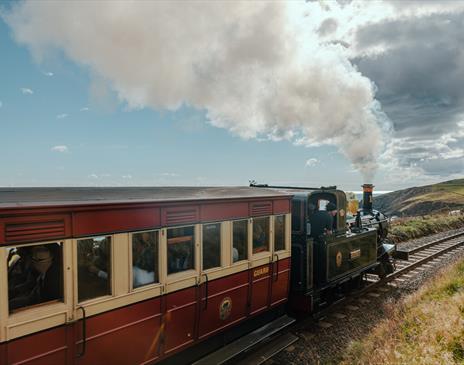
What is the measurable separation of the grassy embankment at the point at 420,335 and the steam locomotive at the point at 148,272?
1.70 m

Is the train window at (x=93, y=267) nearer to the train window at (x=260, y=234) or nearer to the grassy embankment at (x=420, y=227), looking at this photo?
the train window at (x=260, y=234)

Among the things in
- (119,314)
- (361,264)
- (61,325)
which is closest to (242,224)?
(119,314)

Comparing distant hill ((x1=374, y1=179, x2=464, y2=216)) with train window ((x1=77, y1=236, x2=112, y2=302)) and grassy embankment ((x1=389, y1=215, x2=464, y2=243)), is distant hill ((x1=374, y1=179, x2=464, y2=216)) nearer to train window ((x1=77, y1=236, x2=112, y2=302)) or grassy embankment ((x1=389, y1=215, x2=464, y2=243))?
grassy embankment ((x1=389, y1=215, x2=464, y2=243))

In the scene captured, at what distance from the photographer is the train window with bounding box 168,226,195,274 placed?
546 centimetres

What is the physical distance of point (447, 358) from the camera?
494 centimetres

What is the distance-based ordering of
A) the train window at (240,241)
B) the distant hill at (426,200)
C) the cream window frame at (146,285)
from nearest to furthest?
1. the cream window frame at (146,285)
2. the train window at (240,241)
3. the distant hill at (426,200)

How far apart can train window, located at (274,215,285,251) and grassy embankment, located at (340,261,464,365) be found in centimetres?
233

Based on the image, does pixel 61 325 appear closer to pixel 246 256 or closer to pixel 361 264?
pixel 246 256

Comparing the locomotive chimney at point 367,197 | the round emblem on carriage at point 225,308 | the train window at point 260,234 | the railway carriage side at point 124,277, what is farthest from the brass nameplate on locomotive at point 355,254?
the round emblem on carriage at point 225,308

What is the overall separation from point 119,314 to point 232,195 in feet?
9.24

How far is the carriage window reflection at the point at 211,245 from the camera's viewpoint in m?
5.98

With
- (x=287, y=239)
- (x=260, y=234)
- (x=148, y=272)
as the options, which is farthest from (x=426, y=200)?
(x=148, y=272)

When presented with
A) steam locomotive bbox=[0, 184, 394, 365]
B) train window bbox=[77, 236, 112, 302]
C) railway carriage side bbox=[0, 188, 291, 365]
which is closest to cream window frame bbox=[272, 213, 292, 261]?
steam locomotive bbox=[0, 184, 394, 365]

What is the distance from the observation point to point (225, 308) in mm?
6379
